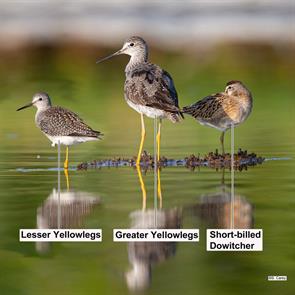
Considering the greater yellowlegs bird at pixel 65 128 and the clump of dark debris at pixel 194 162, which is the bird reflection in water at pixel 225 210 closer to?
the clump of dark debris at pixel 194 162

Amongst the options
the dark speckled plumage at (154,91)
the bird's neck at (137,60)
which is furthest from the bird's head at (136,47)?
the dark speckled plumage at (154,91)

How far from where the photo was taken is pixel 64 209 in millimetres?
12930

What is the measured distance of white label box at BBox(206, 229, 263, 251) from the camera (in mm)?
11039

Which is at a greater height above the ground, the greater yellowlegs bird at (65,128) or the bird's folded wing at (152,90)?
the bird's folded wing at (152,90)

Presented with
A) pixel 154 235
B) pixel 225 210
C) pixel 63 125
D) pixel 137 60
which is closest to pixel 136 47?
pixel 137 60

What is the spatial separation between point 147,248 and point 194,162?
5525 millimetres

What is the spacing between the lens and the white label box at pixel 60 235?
11.4m

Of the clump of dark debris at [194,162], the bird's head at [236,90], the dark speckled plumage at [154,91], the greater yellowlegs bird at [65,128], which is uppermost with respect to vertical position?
the bird's head at [236,90]

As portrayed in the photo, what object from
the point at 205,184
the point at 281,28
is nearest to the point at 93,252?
the point at 205,184

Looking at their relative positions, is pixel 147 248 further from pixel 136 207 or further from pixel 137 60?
pixel 137 60

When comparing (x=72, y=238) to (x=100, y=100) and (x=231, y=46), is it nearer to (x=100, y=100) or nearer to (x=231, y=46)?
(x=100, y=100)

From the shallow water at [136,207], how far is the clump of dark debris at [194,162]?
0.25 meters

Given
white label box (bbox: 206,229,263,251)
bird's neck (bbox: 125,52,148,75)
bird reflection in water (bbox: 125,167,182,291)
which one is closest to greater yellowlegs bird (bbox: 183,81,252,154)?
bird's neck (bbox: 125,52,148,75)

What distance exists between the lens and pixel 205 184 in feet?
47.6
